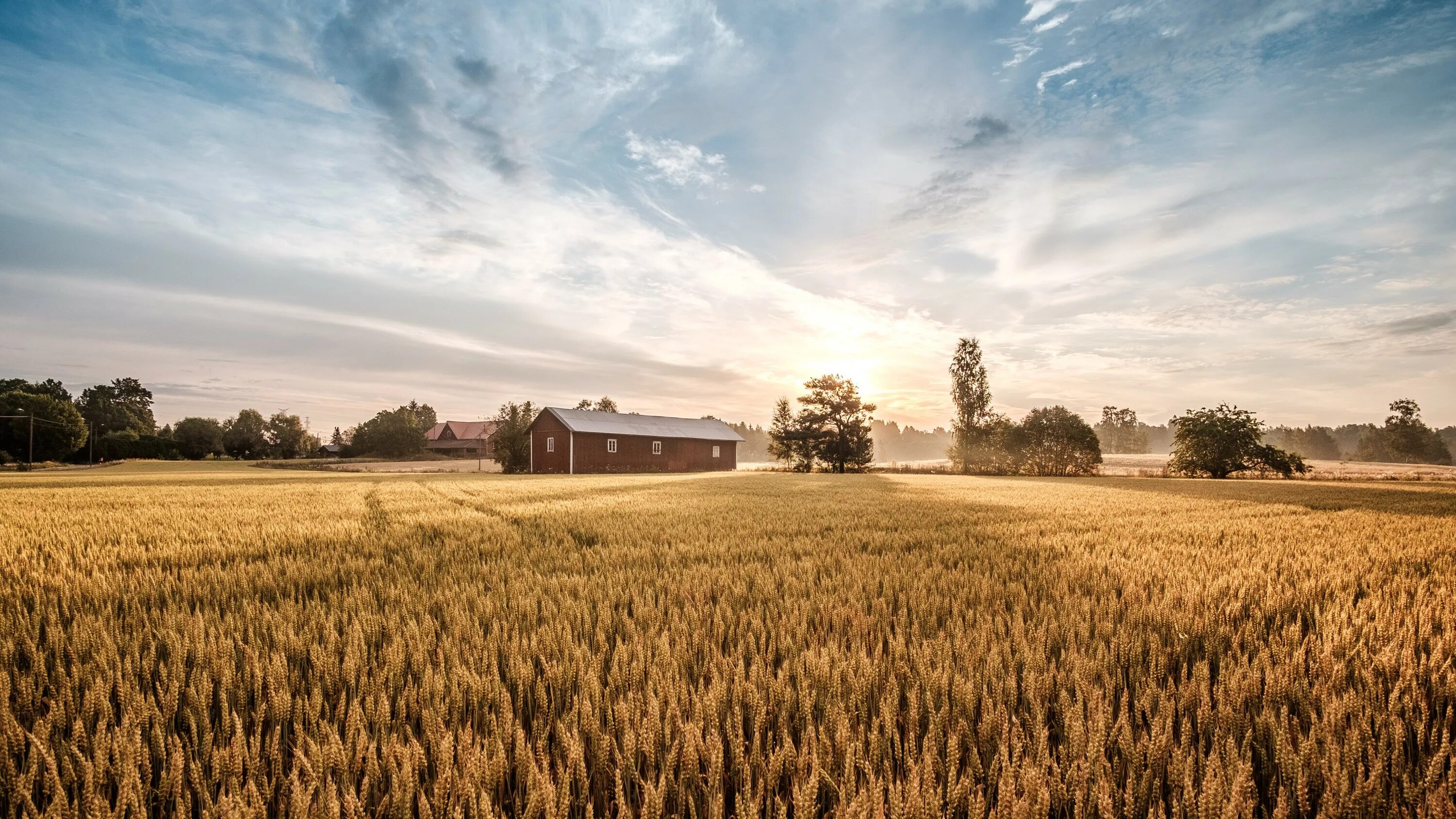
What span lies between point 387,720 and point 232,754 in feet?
1.51

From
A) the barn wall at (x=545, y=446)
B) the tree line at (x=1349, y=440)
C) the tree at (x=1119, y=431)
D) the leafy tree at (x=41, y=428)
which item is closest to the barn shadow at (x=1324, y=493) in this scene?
the barn wall at (x=545, y=446)

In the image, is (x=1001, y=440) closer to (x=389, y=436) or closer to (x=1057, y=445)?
(x=1057, y=445)

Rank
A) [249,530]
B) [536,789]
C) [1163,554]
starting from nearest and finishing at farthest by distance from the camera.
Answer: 1. [536,789]
2. [1163,554]
3. [249,530]

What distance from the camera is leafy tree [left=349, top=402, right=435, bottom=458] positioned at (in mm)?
86312

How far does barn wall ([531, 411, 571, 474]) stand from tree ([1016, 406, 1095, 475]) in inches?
1463

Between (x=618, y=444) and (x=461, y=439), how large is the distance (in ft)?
229

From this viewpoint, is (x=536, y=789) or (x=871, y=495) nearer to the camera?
(x=536, y=789)

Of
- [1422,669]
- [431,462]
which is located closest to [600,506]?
[1422,669]

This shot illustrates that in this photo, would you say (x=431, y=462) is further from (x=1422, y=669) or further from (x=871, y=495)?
(x=1422, y=669)

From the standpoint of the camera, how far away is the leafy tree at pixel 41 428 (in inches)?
2457

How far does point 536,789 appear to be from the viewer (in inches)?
65.9

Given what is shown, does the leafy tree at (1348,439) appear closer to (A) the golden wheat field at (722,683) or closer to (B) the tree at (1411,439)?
(B) the tree at (1411,439)

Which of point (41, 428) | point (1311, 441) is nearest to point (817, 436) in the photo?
point (41, 428)

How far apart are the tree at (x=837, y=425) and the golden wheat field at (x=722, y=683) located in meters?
44.4
